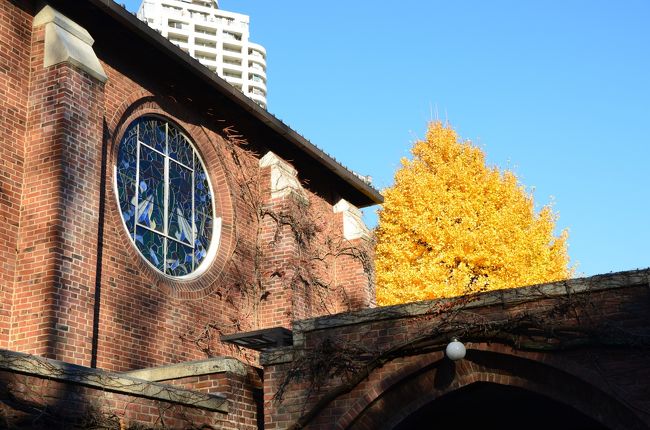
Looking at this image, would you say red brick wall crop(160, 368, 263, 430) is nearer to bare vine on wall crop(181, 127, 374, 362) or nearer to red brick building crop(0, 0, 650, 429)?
red brick building crop(0, 0, 650, 429)

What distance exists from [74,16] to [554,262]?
14.3 metres

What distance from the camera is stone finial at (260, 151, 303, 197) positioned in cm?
1553

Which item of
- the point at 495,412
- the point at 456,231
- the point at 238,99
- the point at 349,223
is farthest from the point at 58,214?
the point at 456,231

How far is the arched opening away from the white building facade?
78.9 metres

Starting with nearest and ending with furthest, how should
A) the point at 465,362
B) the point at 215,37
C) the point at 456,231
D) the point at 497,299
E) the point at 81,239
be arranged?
1. the point at 497,299
2. the point at 465,362
3. the point at 81,239
4. the point at 456,231
5. the point at 215,37

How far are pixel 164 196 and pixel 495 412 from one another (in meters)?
6.15

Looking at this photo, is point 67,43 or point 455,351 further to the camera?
point 67,43

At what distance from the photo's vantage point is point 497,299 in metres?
9.05

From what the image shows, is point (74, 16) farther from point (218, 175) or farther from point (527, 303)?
point (527, 303)

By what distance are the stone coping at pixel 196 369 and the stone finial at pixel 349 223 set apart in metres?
8.24

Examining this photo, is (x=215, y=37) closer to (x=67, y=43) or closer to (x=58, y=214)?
(x=67, y=43)

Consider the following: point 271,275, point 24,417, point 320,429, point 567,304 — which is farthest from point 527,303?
point 271,275

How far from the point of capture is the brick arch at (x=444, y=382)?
8.62 m

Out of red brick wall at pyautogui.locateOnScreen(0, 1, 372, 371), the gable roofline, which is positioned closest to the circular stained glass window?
red brick wall at pyautogui.locateOnScreen(0, 1, 372, 371)
